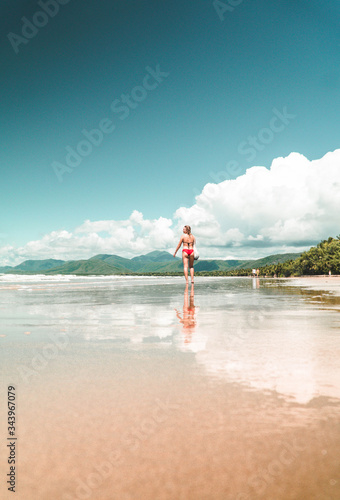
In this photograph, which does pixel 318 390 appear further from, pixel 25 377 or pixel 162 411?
pixel 25 377

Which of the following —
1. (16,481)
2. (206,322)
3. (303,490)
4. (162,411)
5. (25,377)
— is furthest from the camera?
(206,322)

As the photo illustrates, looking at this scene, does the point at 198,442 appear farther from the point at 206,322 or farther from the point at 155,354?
the point at 206,322

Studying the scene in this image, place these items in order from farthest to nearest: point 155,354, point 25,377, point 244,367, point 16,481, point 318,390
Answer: point 155,354, point 244,367, point 25,377, point 318,390, point 16,481

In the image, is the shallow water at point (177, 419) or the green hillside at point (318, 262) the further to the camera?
the green hillside at point (318, 262)

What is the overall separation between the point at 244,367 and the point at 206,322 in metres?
3.09

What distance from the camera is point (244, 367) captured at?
3.55 metres

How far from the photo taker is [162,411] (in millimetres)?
2463

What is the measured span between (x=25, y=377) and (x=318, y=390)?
274 cm

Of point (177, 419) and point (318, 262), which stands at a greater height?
point (318, 262)

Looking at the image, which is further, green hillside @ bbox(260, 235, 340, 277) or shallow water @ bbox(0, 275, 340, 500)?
green hillside @ bbox(260, 235, 340, 277)

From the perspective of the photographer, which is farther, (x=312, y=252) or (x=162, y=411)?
(x=312, y=252)

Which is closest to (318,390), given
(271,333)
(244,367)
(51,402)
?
(244,367)

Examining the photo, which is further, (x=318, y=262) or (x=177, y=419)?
(x=318, y=262)

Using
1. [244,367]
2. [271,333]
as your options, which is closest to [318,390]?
[244,367]
